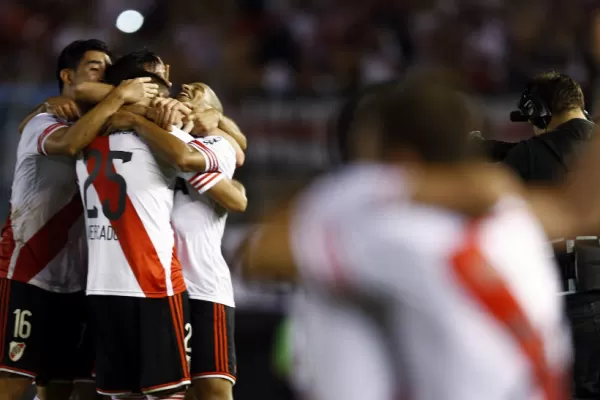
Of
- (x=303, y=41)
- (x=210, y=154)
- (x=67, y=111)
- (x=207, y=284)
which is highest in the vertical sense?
(x=303, y=41)

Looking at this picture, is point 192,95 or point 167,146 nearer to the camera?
point 167,146

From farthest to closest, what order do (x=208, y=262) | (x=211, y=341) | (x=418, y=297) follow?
(x=208, y=262) < (x=211, y=341) < (x=418, y=297)

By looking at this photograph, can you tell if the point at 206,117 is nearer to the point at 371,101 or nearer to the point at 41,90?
the point at 371,101

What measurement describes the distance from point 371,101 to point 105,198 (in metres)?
2.35

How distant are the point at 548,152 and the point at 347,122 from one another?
248 cm

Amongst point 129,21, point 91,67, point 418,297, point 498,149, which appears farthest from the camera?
point 129,21

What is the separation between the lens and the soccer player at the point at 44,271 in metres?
4.30

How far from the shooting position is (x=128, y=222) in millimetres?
3994

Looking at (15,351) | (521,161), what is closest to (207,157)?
(15,351)

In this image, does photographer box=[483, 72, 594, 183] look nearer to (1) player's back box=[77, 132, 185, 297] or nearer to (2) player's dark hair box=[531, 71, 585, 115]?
(2) player's dark hair box=[531, 71, 585, 115]

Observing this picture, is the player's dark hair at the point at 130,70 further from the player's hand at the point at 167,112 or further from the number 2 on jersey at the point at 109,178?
the number 2 on jersey at the point at 109,178

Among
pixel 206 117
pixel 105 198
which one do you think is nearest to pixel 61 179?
pixel 105 198

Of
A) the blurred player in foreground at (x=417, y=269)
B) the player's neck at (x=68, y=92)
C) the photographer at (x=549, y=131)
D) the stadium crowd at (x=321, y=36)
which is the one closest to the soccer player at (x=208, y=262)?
the player's neck at (x=68, y=92)

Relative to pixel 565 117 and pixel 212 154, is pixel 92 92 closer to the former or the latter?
pixel 212 154
